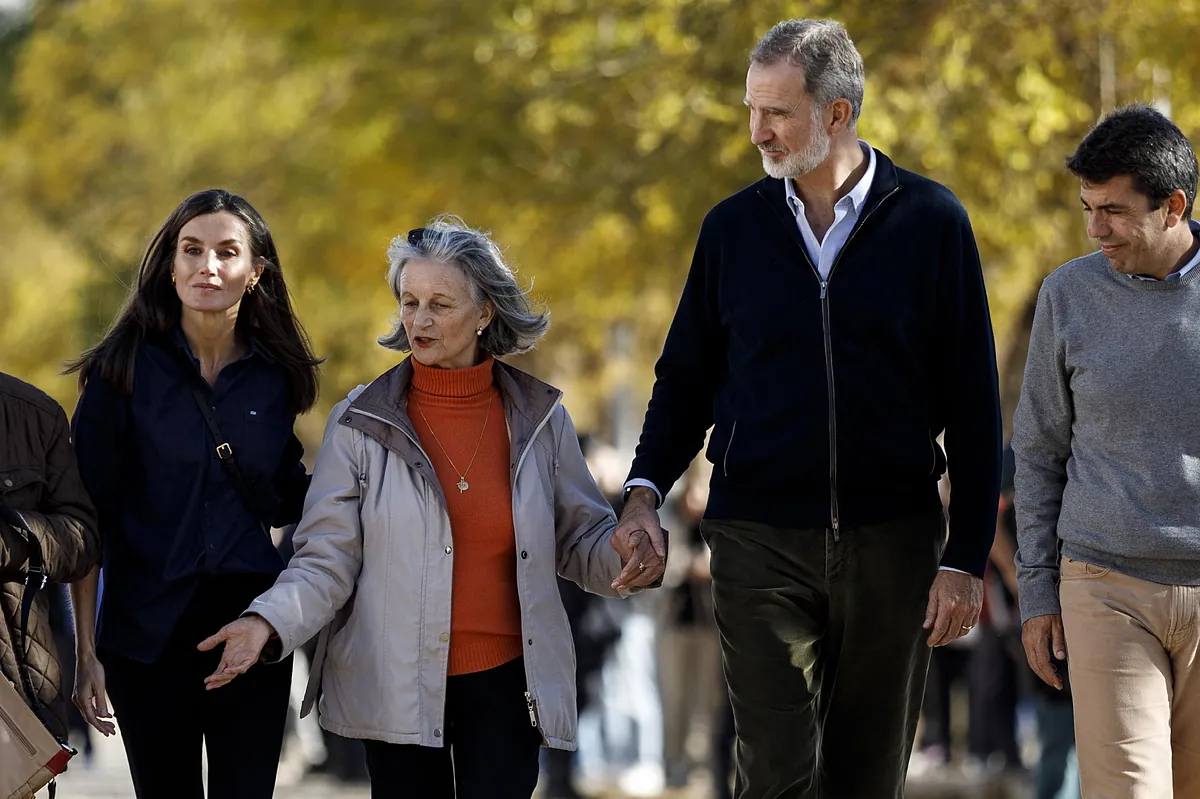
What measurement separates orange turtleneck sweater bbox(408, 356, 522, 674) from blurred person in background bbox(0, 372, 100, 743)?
0.99 m

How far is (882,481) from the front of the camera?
5590 millimetres

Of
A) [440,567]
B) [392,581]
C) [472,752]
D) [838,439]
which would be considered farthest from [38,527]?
[838,439]

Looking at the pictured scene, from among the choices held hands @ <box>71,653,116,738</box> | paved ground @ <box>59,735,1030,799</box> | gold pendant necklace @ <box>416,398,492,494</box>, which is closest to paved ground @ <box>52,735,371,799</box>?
paved ground @ <box>59,735,1030,799</box>

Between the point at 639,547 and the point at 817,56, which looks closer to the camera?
the point at 817,56

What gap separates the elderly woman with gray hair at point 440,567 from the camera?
5.54m

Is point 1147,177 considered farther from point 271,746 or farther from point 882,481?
point 271,746

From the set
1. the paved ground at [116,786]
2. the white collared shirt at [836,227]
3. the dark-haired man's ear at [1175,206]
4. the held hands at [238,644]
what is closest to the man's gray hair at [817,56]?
the white collared shirt at [836,227]

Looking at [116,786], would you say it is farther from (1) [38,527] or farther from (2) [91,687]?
(1) [38,527]

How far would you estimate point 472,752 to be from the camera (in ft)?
18.4

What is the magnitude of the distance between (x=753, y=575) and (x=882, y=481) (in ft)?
1.49

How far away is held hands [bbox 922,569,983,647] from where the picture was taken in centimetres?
555

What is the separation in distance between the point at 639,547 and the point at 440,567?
61 centimetres

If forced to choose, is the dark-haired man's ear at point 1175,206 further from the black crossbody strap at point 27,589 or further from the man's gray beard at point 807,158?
the black crossbody strap at point 27,589

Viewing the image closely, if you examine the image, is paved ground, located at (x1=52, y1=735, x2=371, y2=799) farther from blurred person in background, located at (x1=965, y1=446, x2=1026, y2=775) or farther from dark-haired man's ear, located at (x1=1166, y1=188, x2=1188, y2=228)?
dark-haired man's ear, located at (x1=1166, y1=188, x2=1188, y2=228)
